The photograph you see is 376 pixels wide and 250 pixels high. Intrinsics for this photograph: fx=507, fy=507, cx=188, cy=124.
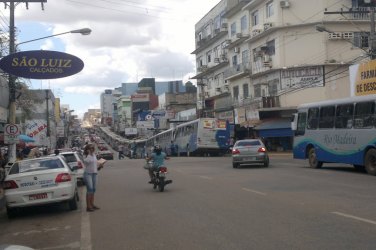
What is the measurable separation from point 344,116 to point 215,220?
13.3m

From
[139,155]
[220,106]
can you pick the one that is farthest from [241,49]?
[139,155]

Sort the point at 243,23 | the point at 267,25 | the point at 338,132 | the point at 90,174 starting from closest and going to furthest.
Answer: the point at 90,174 < the point at 338,132 < the point at 267,25 < the point at 243,23

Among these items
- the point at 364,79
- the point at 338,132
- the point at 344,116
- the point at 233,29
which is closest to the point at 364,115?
the point at 344,116

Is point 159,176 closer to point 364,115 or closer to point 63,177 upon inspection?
point 63,177

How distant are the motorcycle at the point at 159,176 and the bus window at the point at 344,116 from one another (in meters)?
8.86

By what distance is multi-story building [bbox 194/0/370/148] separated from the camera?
4609cm

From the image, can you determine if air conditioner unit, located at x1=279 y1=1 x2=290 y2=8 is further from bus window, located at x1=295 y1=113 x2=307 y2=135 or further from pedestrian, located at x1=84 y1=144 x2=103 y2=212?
pedestrian, located at x1=84 y1=144 x2=103 y2=212

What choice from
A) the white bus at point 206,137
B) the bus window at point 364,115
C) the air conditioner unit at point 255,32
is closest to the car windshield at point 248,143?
the bus window at point 364,115

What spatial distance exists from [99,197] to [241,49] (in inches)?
1709

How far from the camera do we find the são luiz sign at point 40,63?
16172mm

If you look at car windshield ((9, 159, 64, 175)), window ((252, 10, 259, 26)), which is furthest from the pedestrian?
window ((252, 10, 259, 26))

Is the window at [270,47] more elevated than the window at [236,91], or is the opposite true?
the window at [270,47]

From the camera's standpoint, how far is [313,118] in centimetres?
2453

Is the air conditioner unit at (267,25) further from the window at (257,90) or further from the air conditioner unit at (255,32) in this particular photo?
the window at (257,90)
